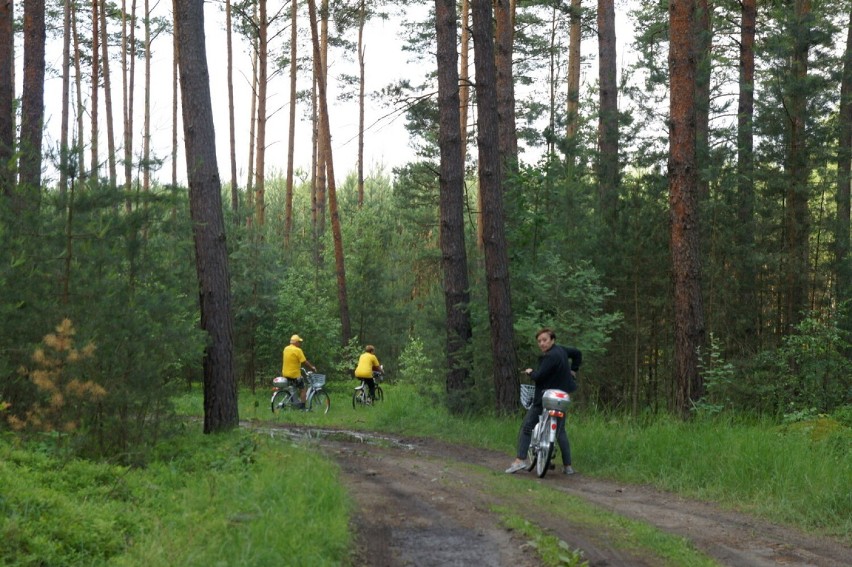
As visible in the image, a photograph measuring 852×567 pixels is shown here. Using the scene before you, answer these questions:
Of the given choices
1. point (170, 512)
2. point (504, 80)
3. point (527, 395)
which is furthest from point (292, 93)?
point (170, 512)

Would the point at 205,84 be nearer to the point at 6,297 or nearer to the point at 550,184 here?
the point at 6,297

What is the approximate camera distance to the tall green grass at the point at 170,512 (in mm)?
6723

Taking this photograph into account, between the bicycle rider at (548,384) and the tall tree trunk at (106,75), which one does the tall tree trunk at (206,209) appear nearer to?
the bicycle rider at (548,384)

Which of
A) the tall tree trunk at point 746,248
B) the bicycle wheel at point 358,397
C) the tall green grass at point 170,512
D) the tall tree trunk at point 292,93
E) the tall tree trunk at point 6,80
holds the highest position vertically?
the tall tree trunk at point 292,93

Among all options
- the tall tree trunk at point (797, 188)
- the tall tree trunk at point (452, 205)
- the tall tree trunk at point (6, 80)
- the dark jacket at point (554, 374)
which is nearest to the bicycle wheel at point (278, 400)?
the tall tree trunk at point (452, 205)

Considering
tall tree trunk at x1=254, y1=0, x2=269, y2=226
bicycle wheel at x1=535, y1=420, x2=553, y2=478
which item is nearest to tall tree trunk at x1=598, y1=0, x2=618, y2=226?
bicycle wheel at x1=535, y1=420, x2=553, y2=478

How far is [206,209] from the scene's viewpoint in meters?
13.7

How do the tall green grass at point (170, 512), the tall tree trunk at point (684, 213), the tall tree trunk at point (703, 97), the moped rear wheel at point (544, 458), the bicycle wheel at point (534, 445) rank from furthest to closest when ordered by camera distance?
1. the tall tree trunk at point (703, 97)
2. the tall tree trunk at point (684, 213)
3. the bicycle wheel at point (534, 445)
4. the moped rear wheel at point (544, 458)
5. the tall green grass at point (170, 512)

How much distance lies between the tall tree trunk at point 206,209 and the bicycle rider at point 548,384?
14.5ft

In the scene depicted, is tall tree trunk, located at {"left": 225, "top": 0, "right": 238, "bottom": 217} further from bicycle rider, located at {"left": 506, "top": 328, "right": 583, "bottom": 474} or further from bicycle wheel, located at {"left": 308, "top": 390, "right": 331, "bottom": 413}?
bicycle rider, located at {"left": 506, "top": 328, "right": 583, "bottom": 474}

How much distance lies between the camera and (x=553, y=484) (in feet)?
37.1

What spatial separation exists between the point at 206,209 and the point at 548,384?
5.38m

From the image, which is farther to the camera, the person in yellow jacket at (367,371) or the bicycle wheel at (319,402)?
the person in yellow jacket at (367,371)

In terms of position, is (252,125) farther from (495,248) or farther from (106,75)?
(495,248)
